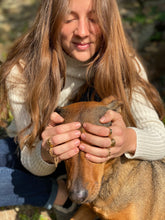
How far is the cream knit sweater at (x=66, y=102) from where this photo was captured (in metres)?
3.19

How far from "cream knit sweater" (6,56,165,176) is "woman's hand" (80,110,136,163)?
1.27ft

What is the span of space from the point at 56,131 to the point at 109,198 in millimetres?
954

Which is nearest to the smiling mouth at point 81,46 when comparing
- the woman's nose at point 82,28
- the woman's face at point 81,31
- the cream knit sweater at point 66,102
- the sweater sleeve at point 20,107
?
the woman's face at point 81,31

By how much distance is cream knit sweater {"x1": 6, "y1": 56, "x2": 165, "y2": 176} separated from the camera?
3.19 meters

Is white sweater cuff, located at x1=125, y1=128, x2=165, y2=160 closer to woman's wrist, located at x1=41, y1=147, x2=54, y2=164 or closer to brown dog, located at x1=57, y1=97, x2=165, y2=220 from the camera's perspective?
brown dog, located at x1=57, y1=97, x2=165, y2=220

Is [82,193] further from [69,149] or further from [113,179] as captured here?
[113,179]

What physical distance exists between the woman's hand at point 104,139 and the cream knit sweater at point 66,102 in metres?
0.39

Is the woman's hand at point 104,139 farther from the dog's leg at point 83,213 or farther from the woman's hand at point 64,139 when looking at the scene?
the dog's leg at point 83,213

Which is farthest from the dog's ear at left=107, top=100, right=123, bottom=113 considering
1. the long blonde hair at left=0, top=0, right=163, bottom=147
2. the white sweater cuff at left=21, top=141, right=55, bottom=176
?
the white sweater cuff at left=21, top=141, right=55, bottom=176

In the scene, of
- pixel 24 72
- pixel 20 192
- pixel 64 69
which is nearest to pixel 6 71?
pixel 24 72

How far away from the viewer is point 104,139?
8.59 feet

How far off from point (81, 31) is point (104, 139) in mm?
1085

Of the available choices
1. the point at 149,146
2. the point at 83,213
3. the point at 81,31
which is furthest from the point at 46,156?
the point at 81,31

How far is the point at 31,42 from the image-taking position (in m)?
3.54
